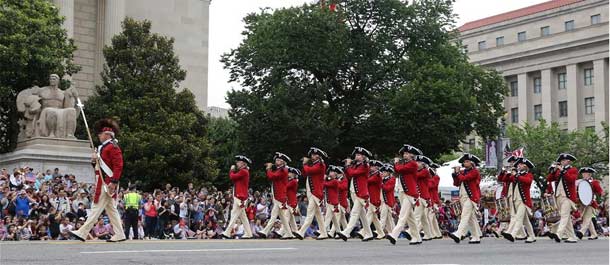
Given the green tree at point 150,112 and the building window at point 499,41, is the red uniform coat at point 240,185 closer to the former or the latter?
the green tree at point 150,112

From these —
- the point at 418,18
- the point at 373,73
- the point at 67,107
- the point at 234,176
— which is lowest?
the point at 234,176

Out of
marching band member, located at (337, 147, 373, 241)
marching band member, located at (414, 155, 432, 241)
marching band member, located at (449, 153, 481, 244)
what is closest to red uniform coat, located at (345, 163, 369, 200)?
marching band member, located at (337, 147, 373, 241)

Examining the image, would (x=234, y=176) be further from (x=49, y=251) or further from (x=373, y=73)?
(x=373, y=73)

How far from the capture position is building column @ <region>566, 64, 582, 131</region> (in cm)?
8456

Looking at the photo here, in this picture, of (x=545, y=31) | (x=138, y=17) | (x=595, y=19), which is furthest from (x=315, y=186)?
(x=545, y=31)

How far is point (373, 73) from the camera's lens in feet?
145

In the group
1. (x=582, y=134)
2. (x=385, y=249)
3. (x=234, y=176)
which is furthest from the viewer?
(x=582, y=134)

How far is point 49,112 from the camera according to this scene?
96.1ft

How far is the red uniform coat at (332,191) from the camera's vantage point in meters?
22.7

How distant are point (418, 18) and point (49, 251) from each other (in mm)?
34008

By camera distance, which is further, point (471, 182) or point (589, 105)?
point (589, 105)

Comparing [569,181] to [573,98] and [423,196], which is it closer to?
[423,196]

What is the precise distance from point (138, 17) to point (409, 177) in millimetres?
42732

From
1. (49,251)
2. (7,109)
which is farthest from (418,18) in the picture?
(49,251)
